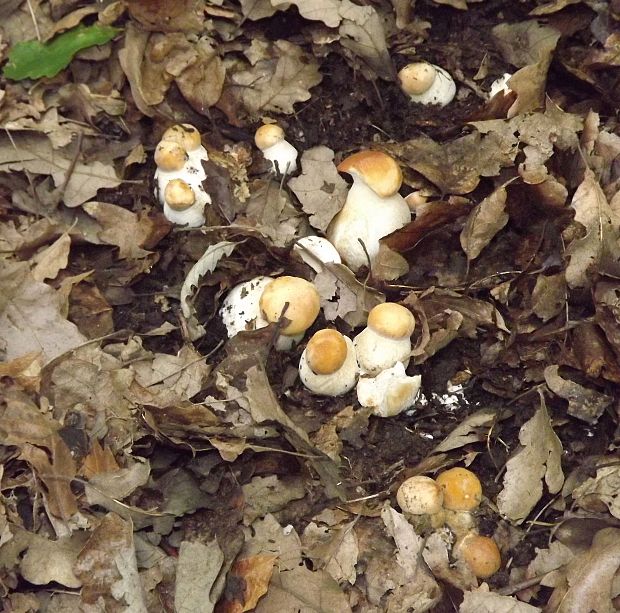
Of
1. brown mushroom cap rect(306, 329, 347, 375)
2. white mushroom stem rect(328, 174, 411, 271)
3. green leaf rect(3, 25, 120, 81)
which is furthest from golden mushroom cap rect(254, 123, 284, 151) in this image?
brown mushroom cap rect(306, 329, 347, 375)

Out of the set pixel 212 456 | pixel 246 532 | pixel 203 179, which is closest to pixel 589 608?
pixel 246 532

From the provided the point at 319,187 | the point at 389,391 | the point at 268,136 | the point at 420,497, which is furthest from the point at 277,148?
the point at 420,497

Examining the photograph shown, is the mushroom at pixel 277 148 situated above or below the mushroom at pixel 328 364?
above

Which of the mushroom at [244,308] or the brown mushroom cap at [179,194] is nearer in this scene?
the mushroom at [244,308]

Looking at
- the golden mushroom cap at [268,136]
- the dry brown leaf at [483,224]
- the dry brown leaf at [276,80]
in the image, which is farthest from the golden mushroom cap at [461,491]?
the dry brown leaf at [276,80]

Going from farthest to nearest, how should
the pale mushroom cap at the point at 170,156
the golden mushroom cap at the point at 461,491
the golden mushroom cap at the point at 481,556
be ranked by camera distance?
1. the pale mushroom cap at the point at 170,156
2. the golden mushroom cap at the point at 461,491
3. the golden mushroom cap at the point at 481,556

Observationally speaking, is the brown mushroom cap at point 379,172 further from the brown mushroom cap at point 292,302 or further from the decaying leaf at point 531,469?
the decaying leaf at point 531,469

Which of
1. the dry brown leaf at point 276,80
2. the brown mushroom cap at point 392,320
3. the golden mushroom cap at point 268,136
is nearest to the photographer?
the brown mushroom cap at point 392,320

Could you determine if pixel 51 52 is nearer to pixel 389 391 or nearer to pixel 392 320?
pixel 392 320
